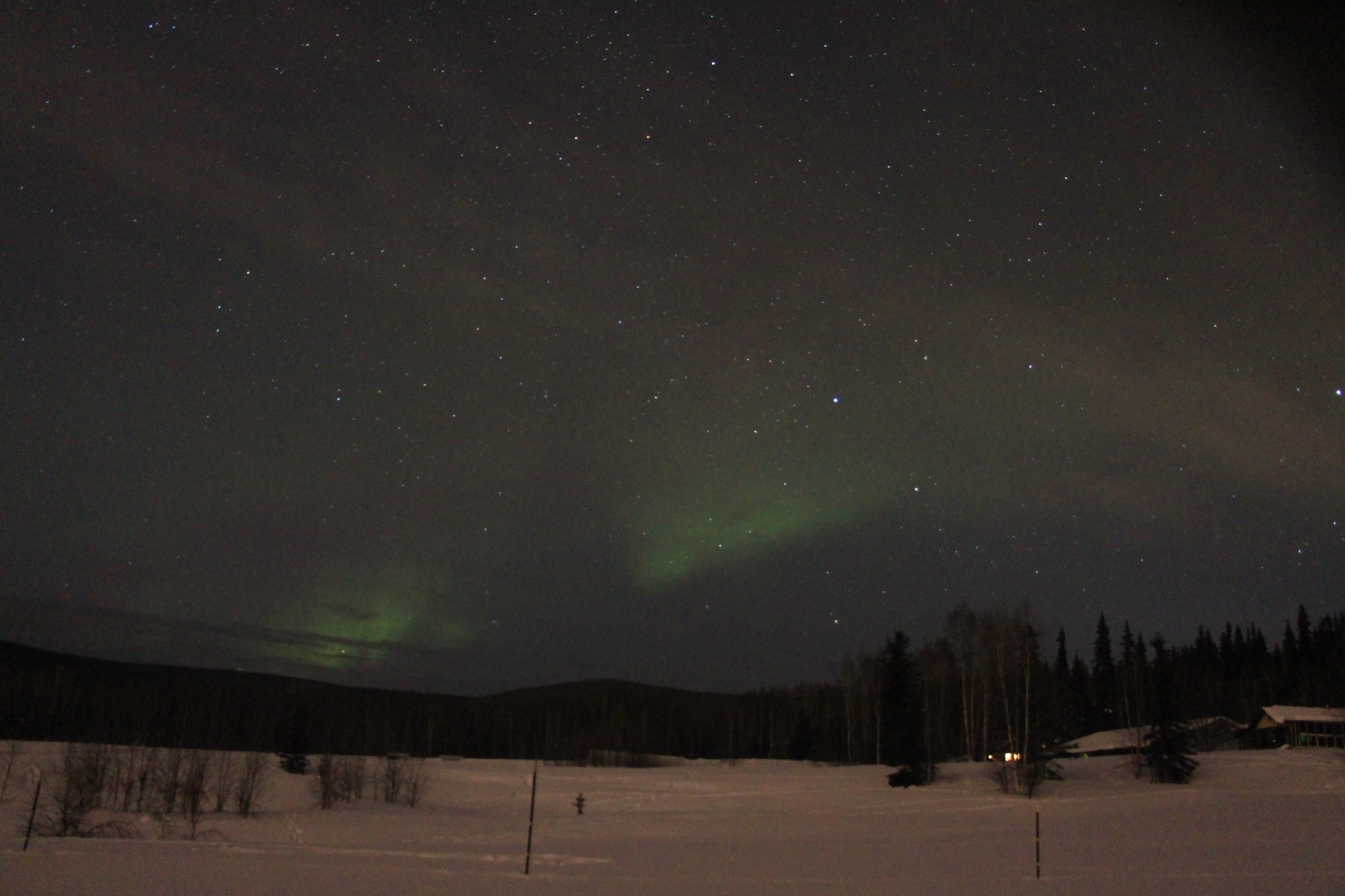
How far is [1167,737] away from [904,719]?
14239 millimetres

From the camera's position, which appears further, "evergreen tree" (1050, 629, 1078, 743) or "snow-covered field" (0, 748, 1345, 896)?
"evergreen tree" (1050, 629, 1078, 743)

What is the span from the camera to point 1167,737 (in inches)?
1937

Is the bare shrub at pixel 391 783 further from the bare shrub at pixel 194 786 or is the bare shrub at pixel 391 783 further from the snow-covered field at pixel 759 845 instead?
the bare shrub at pixel 194 786

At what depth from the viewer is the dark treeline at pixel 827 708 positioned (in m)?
56.6

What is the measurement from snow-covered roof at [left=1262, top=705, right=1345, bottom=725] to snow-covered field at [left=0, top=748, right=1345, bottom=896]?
20.6m

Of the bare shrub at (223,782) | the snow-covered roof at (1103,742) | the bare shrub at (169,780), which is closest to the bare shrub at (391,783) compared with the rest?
the bare shrub at (223,782)

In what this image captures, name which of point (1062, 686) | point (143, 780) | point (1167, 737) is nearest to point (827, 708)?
point (1062, 686)

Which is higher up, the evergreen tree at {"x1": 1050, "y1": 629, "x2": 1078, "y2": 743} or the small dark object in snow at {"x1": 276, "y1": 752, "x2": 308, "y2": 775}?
the evergreen tree at {"x1": 1050, "y1": 629, "x2": 1078, "y2": 743}

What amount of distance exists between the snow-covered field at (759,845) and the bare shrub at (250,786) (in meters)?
1.05

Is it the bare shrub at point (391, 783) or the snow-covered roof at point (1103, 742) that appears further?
the snow-covered roof at point (1103, 742)

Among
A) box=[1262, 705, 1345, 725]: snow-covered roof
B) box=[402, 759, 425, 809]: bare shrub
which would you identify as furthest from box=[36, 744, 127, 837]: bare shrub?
box=[1262, 705, 1345, 725]: snow-covered roof

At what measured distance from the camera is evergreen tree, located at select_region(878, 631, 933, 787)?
53.2m

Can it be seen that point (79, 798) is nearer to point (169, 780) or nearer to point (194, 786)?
point (194, 786)

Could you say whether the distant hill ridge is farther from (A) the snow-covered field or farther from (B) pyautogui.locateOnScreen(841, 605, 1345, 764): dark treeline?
(A) the snow-covered field
